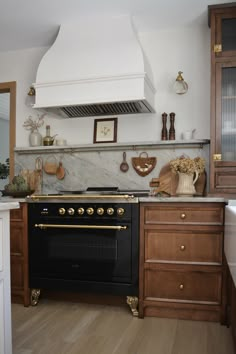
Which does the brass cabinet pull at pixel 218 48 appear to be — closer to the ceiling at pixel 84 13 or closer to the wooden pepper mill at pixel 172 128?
the ceiling at pixel 84 13

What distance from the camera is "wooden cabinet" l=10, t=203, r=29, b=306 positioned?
2.55m

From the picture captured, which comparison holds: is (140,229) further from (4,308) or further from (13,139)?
(13,139)

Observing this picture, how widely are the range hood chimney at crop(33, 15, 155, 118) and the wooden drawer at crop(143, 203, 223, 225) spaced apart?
2.91 ft

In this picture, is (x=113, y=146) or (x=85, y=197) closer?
(x=85, y=197)

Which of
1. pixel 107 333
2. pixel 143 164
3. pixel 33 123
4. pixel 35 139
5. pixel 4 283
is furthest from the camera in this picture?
pixel 33 123

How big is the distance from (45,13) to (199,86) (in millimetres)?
1450

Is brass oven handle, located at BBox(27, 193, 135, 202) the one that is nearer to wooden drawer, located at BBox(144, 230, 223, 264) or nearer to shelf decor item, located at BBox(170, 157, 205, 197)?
wooden drawer, located at BBox(144, 230, 223, 264)

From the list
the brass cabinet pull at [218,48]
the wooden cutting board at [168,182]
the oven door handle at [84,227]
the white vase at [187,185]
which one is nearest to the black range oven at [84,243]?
the oven door handle at [84,227]

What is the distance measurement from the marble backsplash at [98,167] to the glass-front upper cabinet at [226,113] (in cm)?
32

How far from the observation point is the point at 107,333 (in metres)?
2.06

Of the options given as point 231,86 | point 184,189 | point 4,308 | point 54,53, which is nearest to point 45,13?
point 54,53

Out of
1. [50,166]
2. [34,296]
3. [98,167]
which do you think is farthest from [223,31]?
[34,296]

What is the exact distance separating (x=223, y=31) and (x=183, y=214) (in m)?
1.47

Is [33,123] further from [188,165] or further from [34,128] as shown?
[188,165]
